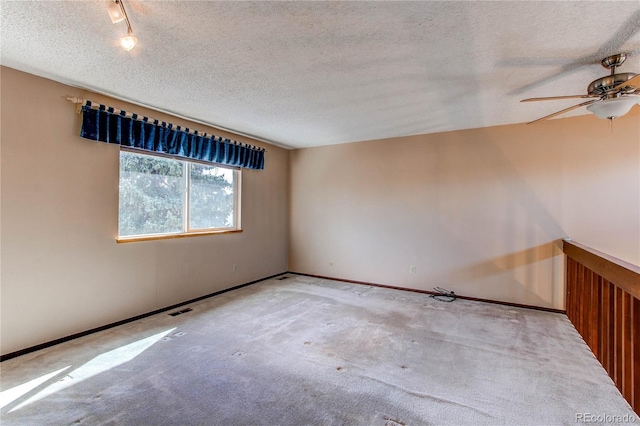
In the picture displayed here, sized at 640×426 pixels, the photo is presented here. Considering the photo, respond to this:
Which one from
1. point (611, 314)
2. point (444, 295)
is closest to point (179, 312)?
point (444, 295)

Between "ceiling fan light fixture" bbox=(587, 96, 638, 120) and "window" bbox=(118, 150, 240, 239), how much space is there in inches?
170

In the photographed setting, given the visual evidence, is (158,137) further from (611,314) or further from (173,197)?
(611,314)

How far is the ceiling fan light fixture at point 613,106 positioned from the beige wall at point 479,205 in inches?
69.3

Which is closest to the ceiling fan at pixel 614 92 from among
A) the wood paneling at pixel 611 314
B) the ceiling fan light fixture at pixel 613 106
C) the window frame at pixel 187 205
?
the ceiling fan light fixture at pixel 613 106

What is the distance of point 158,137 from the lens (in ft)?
11.4

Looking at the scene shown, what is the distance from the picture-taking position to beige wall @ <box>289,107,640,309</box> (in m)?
3.51

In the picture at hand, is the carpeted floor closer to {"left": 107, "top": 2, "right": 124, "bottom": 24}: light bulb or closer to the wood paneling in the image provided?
the wood paneling

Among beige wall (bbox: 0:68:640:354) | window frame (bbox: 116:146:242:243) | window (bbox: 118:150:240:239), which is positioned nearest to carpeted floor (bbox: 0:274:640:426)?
beige wall (bbox: 0:68:640:354)

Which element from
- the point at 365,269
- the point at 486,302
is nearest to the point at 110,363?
the point at 365,269

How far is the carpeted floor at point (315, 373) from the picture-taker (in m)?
1.82

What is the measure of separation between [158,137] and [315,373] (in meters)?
3.15

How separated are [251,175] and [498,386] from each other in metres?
4.25

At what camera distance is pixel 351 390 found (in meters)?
2.06

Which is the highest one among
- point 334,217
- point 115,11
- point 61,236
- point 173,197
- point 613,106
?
point 115,11
